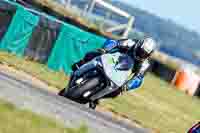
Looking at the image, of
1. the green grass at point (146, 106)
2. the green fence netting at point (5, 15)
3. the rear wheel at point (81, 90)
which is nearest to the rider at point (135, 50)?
the rear wheel at point (81, 90)

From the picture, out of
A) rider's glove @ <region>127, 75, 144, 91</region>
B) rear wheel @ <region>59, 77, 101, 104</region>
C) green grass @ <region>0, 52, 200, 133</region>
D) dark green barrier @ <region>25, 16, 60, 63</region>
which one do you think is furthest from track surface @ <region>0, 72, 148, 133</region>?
dark green barrier @ <region>25, 16, 60, 63</region>

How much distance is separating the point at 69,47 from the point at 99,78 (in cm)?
976

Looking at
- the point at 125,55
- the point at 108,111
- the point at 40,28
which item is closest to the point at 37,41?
the point at 40,28

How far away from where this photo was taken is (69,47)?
22.7 meters

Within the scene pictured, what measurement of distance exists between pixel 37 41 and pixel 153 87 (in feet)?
33.3

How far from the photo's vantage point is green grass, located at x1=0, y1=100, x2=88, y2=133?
8141 millimetres


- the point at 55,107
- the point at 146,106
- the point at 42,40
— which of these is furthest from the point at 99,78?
the point at 146,106

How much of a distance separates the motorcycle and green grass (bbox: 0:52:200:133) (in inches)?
160

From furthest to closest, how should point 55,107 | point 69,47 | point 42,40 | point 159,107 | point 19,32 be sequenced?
point 159,107, point 69,47, point 42,40, point 19,32, point 55,107

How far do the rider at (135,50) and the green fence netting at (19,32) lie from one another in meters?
8.67

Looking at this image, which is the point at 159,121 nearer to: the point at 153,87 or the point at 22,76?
the point at 22,76

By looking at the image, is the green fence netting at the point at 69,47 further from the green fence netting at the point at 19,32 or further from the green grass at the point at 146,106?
the green fence netting at the point at 19,32

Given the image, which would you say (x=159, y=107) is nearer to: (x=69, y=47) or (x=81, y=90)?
(x=69, y=47)

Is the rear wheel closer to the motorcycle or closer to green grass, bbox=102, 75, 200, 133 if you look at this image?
the motorcycle
